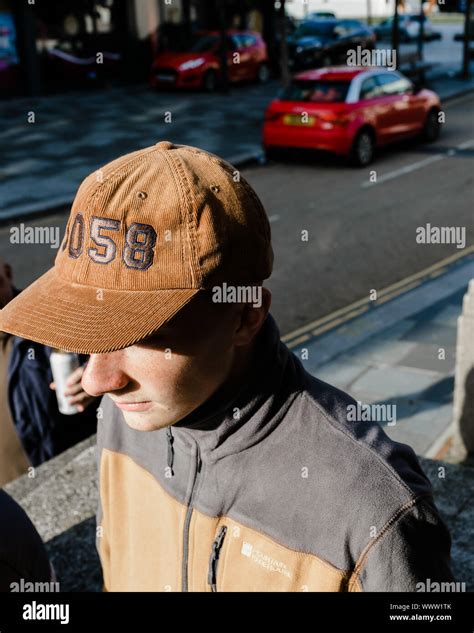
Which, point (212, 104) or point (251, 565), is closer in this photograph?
point (251, 565)

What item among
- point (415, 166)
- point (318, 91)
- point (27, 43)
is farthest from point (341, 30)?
point (415, 166)

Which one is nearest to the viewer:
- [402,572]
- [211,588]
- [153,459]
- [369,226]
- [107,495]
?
[402,572]

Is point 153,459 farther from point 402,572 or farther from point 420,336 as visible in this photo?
point 420,336

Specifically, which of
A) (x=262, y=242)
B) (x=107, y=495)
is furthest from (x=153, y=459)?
(x=262, y=242)

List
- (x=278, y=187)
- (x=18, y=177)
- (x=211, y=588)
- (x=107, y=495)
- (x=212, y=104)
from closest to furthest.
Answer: (x=211, y=588) < (x=107, y=495) < (x=278, y=187) < (x=18, y=177) < (x=212, y=104)

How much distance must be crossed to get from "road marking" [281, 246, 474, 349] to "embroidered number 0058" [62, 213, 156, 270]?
573cm

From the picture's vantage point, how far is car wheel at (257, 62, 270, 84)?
1136 inches

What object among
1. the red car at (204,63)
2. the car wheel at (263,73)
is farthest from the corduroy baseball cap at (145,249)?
the car wheel at (263,73)

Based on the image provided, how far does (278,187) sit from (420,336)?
25.3 ft

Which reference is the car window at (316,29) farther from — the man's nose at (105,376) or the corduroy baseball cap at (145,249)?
the man's nose at (105,376)

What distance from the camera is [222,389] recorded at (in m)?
1.88

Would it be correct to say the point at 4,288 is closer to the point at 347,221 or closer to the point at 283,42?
the point at 347,221

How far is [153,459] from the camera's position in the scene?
213cm

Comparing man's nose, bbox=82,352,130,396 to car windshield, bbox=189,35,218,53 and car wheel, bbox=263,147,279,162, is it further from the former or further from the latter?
car windshield, bbox=189,35,218,53
